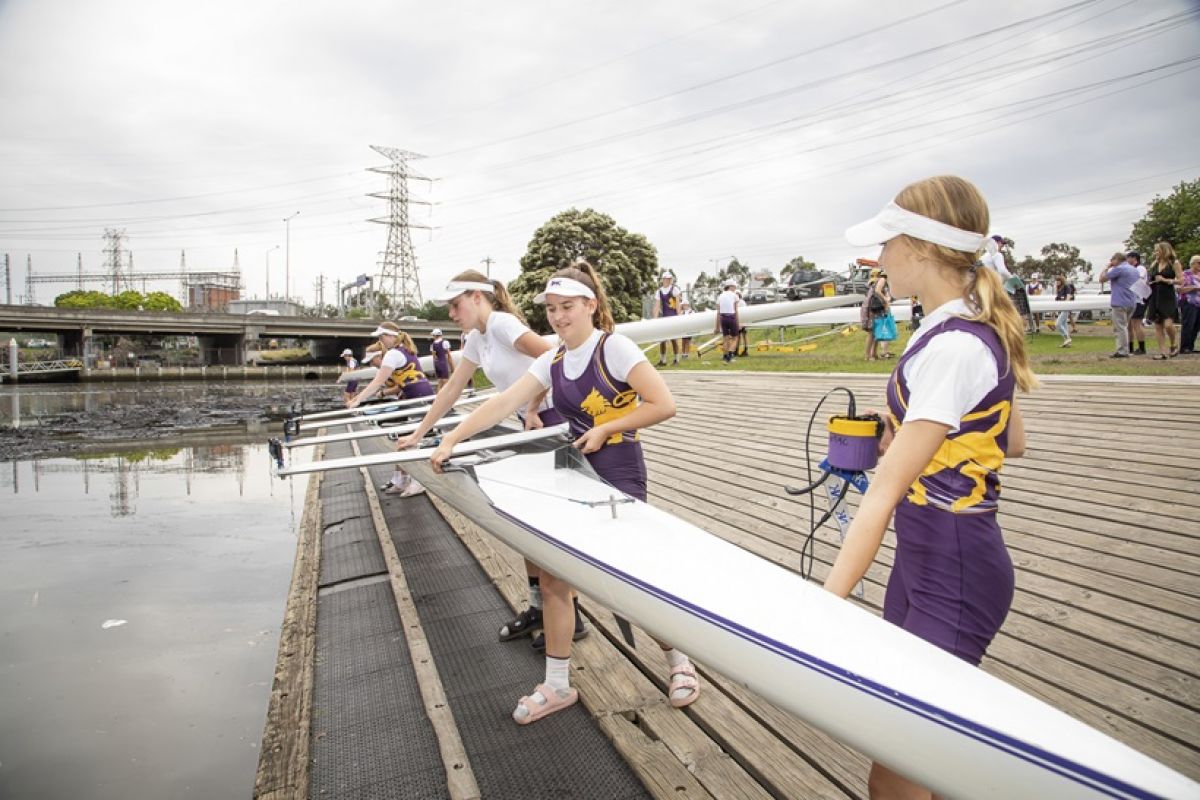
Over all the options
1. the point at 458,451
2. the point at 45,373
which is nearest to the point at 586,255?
the point at 45,373

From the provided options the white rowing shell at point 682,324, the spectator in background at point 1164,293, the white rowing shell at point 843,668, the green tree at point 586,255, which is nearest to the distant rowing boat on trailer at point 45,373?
the green tree at point 586,255

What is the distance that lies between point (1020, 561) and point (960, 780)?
3.12m

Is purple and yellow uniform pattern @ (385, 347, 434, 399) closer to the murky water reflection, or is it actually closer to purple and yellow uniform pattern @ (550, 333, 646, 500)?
the murky water reflection

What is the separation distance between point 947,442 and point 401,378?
8.27 meters

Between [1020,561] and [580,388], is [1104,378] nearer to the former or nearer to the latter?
[1020,561]

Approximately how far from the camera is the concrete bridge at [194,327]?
1714 inches

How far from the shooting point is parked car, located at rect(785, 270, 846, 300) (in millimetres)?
18891

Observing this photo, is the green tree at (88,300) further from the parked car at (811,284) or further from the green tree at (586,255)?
the parked car at (811,284)

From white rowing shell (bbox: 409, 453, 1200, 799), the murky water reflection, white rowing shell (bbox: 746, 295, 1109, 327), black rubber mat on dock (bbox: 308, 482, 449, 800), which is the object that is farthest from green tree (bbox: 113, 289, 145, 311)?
white rowing shell (bbox: 409, 453, 1200, 799)

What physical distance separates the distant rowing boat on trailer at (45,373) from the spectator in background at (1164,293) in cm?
5239

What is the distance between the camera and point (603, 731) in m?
2.76

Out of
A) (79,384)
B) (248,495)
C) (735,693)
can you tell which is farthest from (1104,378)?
(79,384)

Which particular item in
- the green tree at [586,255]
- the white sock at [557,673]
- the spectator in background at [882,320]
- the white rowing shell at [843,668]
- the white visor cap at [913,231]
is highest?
the green tree at [586,255]

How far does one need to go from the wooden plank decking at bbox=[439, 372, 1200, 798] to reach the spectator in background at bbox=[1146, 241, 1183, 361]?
363 cm
